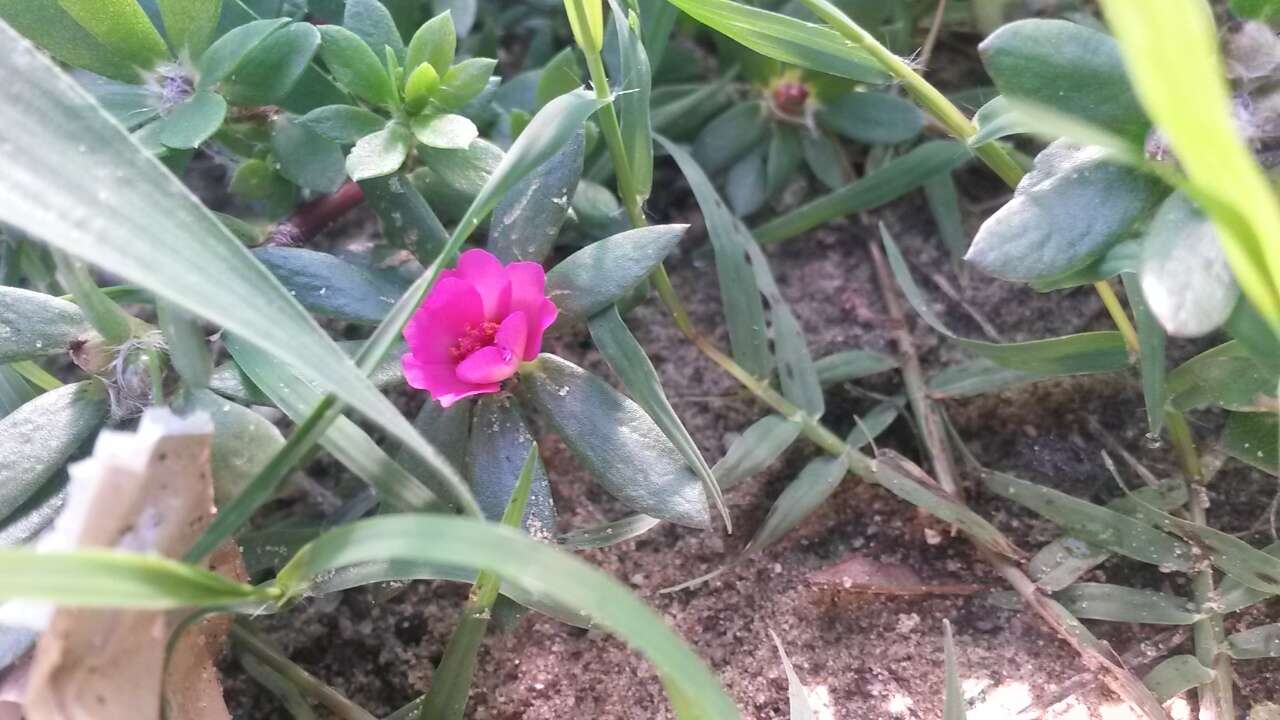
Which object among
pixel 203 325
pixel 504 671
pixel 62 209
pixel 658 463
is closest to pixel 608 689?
pixel 504 671

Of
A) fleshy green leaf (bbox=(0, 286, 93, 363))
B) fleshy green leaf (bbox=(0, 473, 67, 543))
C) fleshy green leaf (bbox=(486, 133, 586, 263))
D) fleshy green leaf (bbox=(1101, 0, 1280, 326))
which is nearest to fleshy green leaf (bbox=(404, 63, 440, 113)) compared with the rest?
fleshy green leaf (bbox=(486, 133, 586, 263))

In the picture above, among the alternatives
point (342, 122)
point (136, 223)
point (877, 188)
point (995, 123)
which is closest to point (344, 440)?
point (136, 223)

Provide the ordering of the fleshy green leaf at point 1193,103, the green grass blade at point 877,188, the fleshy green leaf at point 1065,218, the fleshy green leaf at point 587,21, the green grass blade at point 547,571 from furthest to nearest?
the green grass blade at point 877,188
the fleshy green leaf at point 587,21
the fleshy green leaf at point 1065,218
the green grass blade at point 547,571
the fleshy green leaf at point 1193,103

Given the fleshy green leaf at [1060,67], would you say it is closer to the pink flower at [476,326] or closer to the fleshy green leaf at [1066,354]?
the fleshy green leaf at [1066,354]

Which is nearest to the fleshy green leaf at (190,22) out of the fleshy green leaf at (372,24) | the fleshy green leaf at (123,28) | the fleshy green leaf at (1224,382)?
the fleshy green leaf at (123,28)

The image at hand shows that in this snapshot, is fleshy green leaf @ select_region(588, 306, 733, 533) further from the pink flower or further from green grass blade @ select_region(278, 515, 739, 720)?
green grass blade @ select_region(278, 515, 739, 720)

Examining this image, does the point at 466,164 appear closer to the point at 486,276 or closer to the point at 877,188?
the point at 486,276
